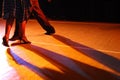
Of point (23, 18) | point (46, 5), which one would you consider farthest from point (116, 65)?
point (46, 5)

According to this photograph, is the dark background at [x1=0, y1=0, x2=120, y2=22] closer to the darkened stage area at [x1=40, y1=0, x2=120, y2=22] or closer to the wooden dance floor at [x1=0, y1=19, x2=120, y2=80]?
the darkened stage area at [x1=40, y1=0, x2=120, y2=22]

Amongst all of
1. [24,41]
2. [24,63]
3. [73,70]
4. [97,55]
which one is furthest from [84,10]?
[73,70]

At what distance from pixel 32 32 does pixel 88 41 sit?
1420 mm

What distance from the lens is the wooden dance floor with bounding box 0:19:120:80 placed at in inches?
134

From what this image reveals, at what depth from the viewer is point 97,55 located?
4254 mm

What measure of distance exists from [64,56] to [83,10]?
3.69 meters

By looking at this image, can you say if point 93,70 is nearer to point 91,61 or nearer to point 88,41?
point 91,61

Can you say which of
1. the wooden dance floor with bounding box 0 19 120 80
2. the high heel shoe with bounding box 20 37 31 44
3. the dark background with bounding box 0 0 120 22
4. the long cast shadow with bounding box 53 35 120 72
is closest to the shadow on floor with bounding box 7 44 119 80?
the wooden dance floor with bounding box 0 19 120 80

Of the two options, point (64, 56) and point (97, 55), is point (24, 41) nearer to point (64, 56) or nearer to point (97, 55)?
point (64, 56)

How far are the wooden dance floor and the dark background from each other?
1.37 metres

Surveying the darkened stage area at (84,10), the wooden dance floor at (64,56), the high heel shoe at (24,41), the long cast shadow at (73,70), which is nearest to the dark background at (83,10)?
the darkened stage area at (84,10)

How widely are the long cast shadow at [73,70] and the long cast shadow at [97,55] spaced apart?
29 centimetres

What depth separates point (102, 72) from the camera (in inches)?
137

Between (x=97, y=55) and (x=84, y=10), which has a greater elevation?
(x=84, y=10)
